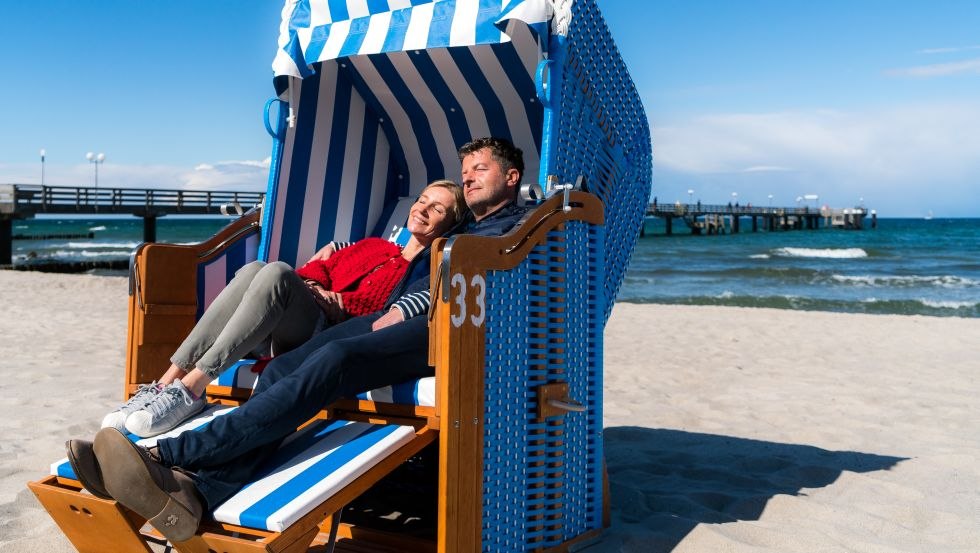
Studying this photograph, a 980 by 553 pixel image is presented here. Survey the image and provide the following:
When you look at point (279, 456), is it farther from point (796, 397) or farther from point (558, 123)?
point (796, 397)

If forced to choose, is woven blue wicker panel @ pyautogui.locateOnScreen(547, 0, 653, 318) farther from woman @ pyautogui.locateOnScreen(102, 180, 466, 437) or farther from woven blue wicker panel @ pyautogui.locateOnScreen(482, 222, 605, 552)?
woman @ pyautogui.locateOnScreen(102, 180, 466, 437)

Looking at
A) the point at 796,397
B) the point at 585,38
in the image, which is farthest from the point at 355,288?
the point at 796,397

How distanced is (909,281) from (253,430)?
22418 millimetres

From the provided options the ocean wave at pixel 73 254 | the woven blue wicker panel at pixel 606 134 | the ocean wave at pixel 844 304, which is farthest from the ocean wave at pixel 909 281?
the ocean wave at pixel 73 254

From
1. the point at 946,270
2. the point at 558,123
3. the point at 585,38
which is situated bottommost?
the point at 946,270

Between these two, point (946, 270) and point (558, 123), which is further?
point (946, 270)

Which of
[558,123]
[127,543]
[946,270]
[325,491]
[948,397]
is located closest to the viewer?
[325,491]

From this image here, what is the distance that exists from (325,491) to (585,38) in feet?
6.10

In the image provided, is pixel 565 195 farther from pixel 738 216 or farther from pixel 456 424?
pixel 738 216

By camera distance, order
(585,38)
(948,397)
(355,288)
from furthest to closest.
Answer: (948,397) → (355,288) → (585,38)

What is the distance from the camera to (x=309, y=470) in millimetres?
2232

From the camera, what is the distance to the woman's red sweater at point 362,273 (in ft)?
10.7

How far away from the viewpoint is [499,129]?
426cm

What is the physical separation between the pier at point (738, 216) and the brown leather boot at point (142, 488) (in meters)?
43.5
